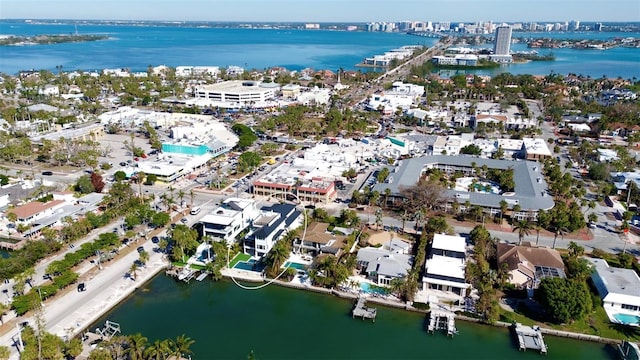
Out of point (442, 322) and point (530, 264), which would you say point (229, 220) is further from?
point (530, 264)

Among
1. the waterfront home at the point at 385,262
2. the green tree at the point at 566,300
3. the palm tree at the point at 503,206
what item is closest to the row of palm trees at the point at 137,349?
the waterfront home at the point at 385,262

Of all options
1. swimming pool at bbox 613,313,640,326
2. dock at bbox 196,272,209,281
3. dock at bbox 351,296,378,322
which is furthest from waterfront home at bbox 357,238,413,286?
swimming pool at bbox 613,313,640,326

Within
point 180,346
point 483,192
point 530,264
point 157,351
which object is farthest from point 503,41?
point 157,351

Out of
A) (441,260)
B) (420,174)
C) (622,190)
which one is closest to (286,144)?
(420,174)

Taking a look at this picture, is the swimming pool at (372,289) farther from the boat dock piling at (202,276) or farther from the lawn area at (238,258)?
the boat dock piling at (202,276)

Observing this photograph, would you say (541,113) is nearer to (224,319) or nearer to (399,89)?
(399,89)
